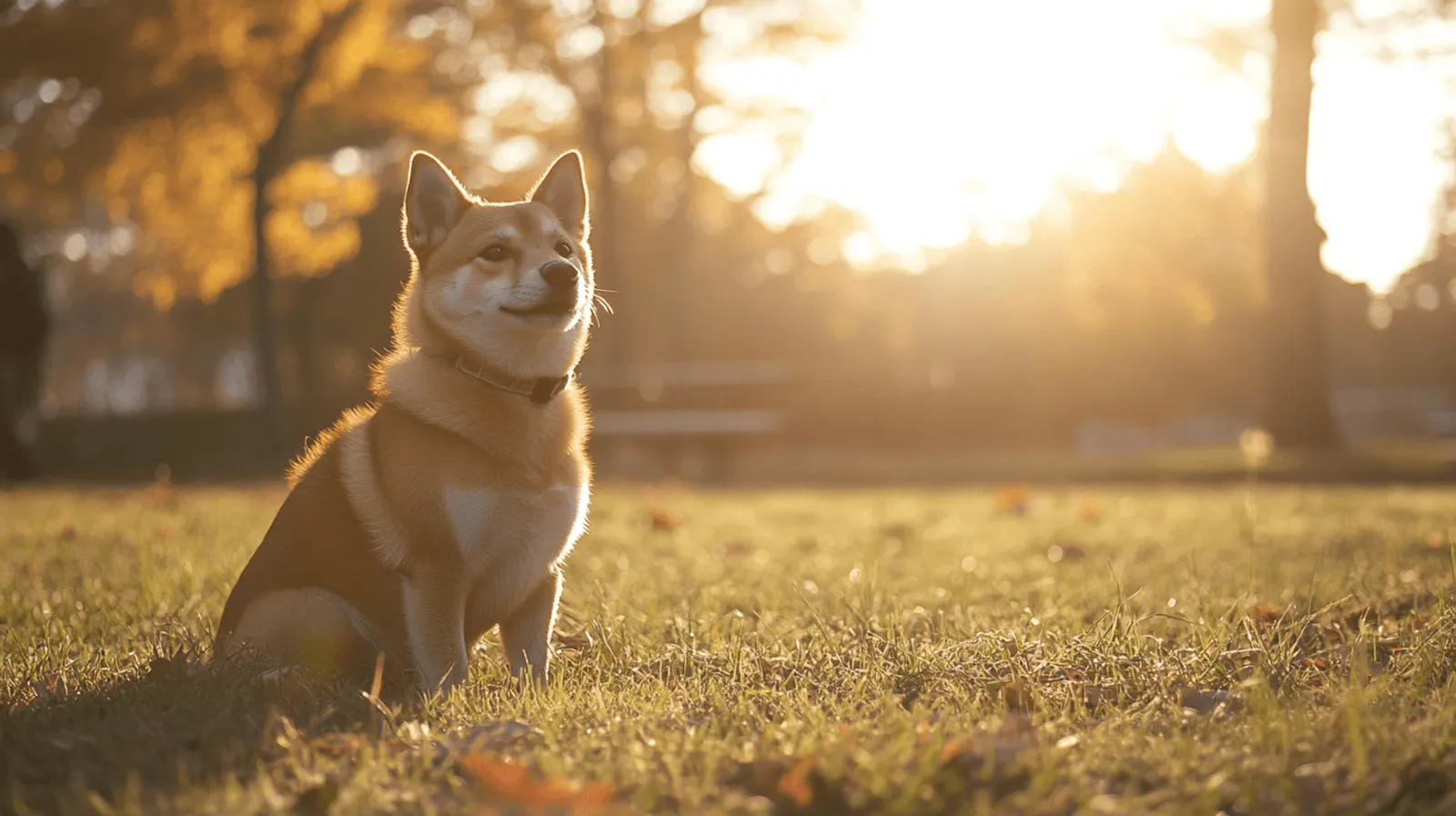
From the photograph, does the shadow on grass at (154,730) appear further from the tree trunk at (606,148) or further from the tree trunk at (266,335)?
the tree trunk at (606,148)

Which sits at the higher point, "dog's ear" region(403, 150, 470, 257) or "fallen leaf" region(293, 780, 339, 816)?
"dog's ear" region(403, 150, 470, 257)

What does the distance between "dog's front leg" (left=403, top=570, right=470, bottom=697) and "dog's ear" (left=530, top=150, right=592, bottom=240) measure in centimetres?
158

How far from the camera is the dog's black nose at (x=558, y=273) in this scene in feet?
11.9

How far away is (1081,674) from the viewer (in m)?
3.17

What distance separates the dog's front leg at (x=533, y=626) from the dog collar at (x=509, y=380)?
57 centimetres

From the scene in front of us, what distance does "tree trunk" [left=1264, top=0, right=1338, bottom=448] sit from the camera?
15625 millimetres

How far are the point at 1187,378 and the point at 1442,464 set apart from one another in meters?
16.4

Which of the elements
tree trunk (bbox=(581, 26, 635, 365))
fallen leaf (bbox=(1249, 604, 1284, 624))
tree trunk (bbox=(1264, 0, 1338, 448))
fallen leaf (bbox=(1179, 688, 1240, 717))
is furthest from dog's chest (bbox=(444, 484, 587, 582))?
tree trunk (bbox=(581, 26, 635, 365))

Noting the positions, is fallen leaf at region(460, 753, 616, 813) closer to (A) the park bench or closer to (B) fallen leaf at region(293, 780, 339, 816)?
(B) fallen leaf at region(293, 780, 339, 816)

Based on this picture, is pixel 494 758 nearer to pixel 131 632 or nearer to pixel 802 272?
pixel 131 632

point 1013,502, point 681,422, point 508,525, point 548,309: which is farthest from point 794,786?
point 681,422

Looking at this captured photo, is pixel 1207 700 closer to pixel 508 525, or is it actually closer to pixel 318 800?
pixel 508 525

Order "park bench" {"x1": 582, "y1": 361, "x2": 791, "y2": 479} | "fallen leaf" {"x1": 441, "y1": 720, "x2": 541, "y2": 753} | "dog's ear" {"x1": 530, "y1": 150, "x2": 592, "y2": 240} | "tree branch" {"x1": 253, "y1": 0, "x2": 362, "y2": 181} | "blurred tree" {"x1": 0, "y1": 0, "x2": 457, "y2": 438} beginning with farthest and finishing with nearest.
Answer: "tree branch" {"x1": 253, "y1": 0, "x2": 362, "y2": 181} → "park bench" {"x1": 582, "y1": 361, "x2": 791, "y2": 479} → "blurred tree" {"x1": 0, "y1": 0, "x2": 457, "y2": 438} → "dog's ear" {"x1": 530, "y1": 150, "x2": 592, "y2": 240} → "fallen leaf" {"x1": 441, "y1": 720, "x2": 541, "y2": 753}

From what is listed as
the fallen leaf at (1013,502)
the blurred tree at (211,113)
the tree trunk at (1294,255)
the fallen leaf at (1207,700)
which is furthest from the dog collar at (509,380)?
the tree trunk at (1294,255)
